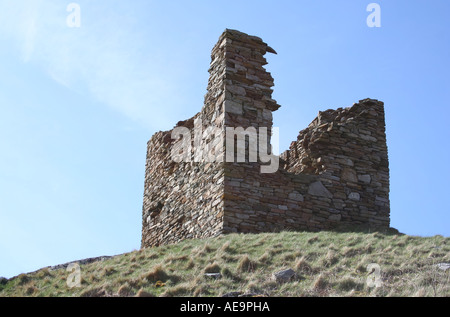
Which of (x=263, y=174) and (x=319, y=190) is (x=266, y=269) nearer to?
(x=263, y=174)

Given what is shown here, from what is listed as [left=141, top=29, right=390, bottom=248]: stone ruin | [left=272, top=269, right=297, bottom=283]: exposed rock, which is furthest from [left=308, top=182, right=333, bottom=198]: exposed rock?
[left=272, top=269, right=297, bottom=283]: exposed rock

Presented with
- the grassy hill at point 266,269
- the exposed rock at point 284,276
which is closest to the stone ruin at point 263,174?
the grassy hill at point 266,269

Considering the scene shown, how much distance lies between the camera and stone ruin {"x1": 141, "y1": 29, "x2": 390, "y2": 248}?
13.8 meters

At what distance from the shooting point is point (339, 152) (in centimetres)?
1559

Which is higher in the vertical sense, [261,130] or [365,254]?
[261,130]

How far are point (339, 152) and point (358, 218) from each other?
5.47 ft

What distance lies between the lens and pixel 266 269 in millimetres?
10281

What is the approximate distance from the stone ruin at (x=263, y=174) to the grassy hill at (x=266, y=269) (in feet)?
3.55

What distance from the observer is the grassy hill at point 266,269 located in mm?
9023

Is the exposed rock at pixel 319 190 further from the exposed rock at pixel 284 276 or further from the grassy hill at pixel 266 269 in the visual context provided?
the exposed rock at pixel 284 276

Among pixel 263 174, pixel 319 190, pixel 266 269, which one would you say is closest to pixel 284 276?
pixel 266 269
